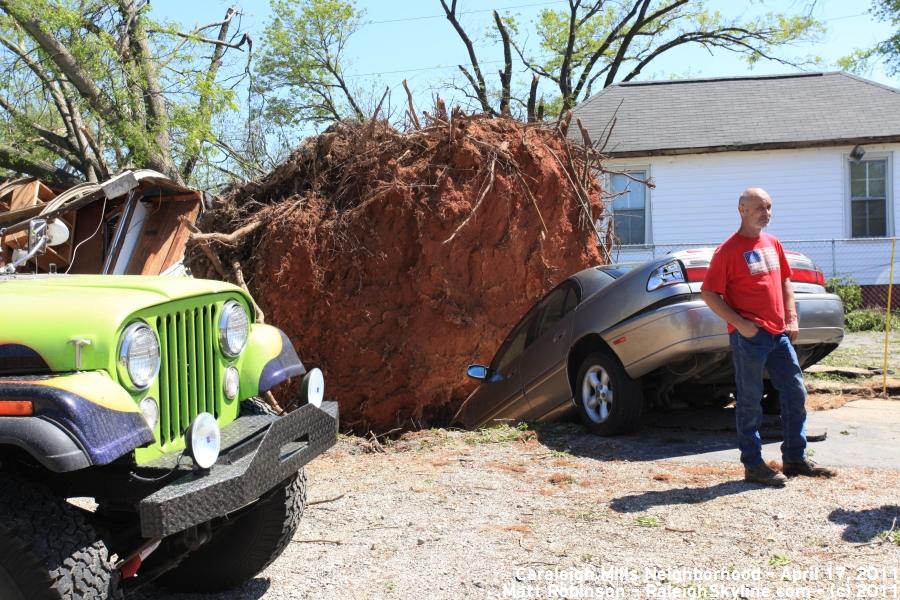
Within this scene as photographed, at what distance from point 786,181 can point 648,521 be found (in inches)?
554

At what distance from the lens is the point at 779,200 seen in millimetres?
17172

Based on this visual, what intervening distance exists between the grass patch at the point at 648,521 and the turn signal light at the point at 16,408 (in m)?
3.24

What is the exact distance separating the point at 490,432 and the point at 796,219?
12175 millimetres

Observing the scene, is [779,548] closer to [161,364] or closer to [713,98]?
[161,364]

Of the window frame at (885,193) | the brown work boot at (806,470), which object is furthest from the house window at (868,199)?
the brown work boot at (806,470)

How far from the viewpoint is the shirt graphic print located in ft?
17.5

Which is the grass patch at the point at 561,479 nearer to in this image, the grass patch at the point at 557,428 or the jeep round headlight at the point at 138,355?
the grass patch at the point at 557,428

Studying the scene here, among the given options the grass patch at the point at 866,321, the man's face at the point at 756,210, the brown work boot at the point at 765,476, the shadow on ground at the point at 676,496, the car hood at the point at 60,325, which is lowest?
the grass patch at the point at 866,321

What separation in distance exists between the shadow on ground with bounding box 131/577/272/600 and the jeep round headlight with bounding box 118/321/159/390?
1409 millimetres

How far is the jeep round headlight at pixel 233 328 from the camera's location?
12.2 ft

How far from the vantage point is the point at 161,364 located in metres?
3.29

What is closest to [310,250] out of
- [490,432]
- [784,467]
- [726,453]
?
[490,432]

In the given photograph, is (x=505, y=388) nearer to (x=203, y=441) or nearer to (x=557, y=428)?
(x=557, y=428)

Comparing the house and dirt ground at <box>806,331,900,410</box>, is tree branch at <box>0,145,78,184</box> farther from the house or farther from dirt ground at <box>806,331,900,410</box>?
dirt ground at <box>806,331,900,410</box>
